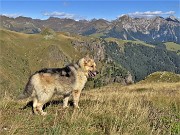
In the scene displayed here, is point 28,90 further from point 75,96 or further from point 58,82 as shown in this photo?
point 75,96

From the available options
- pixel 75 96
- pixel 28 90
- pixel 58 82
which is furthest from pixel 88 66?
pixel 28 90

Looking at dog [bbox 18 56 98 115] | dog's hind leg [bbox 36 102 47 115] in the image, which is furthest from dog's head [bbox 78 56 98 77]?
dog's hind leg [bbox 36 102 47 115]

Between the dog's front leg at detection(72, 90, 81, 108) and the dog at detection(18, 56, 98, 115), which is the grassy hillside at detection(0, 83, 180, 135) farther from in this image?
the dog's front leg at detection(72, 90, 81, 108)

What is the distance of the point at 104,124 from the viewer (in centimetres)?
855

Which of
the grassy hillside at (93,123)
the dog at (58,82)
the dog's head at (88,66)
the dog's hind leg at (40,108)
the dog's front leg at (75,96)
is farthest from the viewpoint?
the dog's head at (88,66)

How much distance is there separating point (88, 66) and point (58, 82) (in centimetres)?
177

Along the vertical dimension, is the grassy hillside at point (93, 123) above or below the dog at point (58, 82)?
below

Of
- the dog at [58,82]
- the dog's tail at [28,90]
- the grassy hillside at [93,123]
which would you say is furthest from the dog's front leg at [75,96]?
the dog's tail at [28,90]

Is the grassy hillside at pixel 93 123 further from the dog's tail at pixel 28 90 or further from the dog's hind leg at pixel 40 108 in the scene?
the dog's tail at pixel 28 90

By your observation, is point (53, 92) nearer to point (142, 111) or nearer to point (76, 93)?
point (76, 93)

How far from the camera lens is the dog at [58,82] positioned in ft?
34.5

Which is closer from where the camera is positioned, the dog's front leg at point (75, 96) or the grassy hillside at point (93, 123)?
the grassy hillside at point (93, 123)

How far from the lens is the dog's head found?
40.9 feet

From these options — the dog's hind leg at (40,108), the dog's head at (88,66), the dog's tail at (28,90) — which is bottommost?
the dog's hind leg at (40,108)
